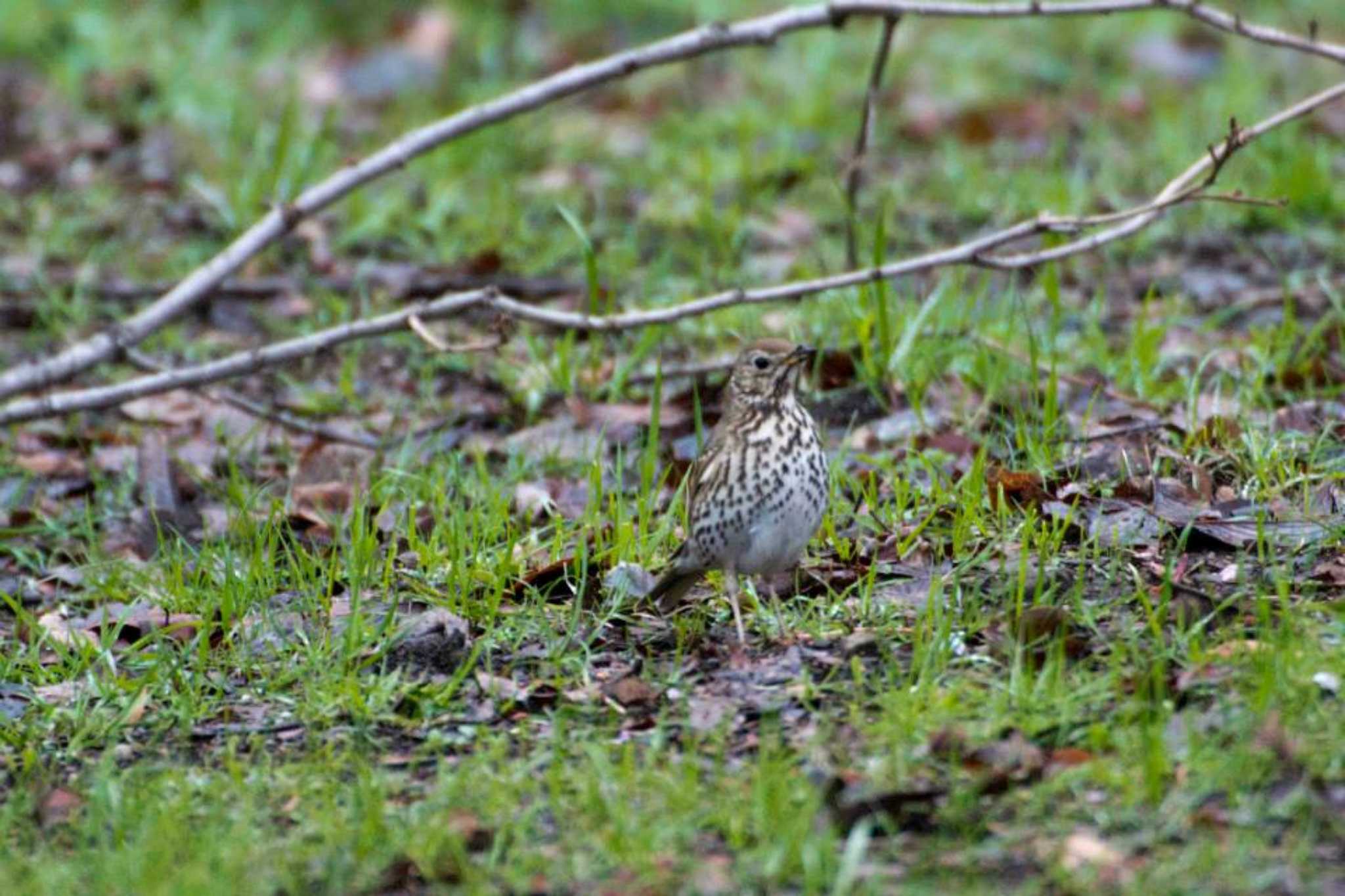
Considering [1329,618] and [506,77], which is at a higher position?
[506,77]

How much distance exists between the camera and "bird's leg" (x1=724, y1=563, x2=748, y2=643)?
507 centimetres

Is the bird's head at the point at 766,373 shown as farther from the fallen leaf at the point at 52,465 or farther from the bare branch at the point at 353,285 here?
the bare branch at the point at 353,285

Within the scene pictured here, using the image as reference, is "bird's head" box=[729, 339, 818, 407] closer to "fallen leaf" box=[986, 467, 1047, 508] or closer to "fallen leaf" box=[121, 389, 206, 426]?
"fallen leaf" box=[986, 467, 1047, 508]

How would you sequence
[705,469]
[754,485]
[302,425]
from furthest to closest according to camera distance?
1. [302,425]
2. [705,469]
3. [754,485]

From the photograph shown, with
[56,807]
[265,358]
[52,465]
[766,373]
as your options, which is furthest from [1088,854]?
[52,465]

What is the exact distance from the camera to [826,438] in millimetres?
6809

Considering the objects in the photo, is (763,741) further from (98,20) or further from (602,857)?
(98,20)

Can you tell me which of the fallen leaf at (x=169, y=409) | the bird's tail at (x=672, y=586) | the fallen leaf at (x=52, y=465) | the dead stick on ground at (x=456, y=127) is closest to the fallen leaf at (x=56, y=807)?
the bird's tail at (x=672, y=586)

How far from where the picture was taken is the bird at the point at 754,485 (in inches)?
197

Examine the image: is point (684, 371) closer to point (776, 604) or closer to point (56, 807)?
point (776, 604)

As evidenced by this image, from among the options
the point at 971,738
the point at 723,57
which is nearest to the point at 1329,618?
the point at 971,738

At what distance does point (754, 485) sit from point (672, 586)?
1.53 feet

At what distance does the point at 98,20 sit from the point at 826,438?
7.19 m

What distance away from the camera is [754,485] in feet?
16.5
